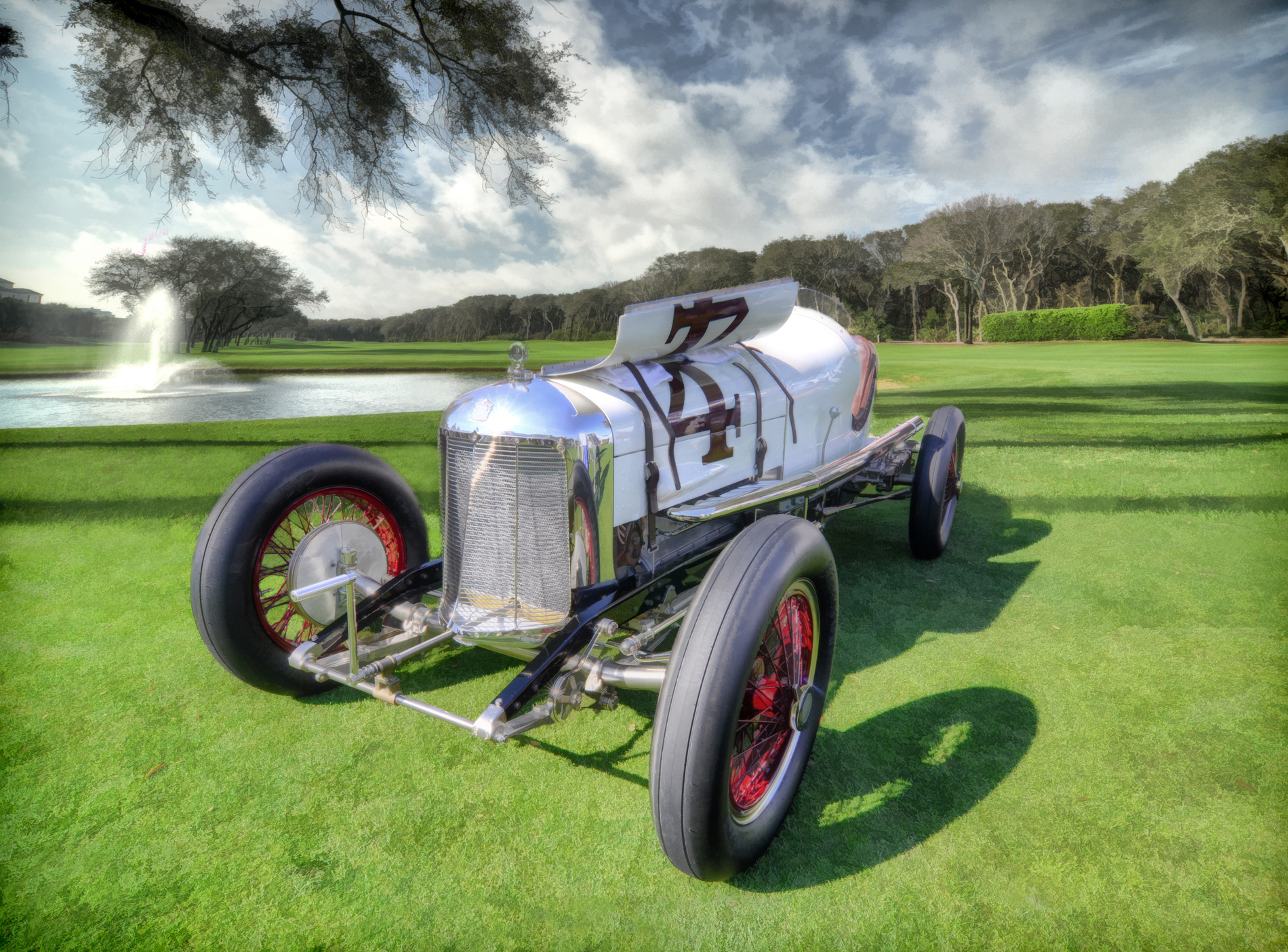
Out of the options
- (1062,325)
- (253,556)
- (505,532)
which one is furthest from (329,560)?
(1062,325)

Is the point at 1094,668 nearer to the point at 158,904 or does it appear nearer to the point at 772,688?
the point at 772,688

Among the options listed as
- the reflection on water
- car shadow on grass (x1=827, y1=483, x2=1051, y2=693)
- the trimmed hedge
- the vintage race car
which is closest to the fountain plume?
the reflection on water

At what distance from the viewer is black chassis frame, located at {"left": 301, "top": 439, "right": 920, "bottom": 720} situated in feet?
7.30

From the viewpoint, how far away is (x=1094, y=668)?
10.5 ft

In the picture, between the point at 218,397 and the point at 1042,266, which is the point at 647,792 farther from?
the point at 1042,266

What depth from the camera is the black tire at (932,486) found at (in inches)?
171

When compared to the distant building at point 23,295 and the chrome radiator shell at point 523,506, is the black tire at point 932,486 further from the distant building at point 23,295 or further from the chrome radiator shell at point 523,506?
the distant building at point 23,295

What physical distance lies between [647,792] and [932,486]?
9.75ft

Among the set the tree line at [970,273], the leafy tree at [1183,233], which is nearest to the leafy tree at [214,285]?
the tree line at [970,273]

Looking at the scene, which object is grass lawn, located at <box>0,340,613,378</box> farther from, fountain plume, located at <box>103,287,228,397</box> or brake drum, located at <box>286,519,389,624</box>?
brake drum, located at <box>286,519,389,624</box>

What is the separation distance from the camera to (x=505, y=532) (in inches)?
97.3

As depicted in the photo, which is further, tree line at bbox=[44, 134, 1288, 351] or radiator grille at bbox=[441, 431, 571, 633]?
tree line at bbox=[44, 134, 1288, 351]

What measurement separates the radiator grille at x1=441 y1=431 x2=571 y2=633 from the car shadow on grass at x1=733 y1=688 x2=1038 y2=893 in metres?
1.13

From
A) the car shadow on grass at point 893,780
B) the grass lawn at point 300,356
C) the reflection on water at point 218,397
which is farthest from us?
the grass lawn at point 300,356
